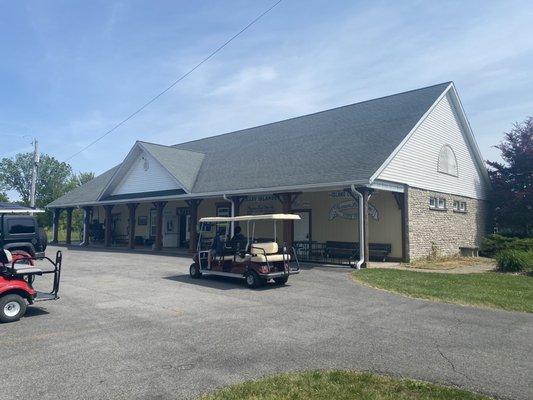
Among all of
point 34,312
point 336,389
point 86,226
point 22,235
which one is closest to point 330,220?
point 22,235

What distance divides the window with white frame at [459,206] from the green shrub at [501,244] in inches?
80.8

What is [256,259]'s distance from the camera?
11.3m

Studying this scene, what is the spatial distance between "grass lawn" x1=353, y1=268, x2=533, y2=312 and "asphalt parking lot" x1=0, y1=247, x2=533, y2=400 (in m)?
0.84

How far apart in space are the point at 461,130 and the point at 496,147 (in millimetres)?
4830

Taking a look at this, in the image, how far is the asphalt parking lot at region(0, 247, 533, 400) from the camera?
4805mm

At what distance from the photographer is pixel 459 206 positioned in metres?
22.5

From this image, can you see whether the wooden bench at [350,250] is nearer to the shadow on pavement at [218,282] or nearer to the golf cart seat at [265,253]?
the shadow on pavement at [218,282]

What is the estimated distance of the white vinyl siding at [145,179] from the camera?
80.8 ft

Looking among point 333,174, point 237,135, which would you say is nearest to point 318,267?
point 333,174

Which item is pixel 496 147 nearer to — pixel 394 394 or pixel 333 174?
pixel 333 174

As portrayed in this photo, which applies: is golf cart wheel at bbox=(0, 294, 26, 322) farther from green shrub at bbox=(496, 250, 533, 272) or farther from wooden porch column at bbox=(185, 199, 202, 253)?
green shrub at bbox=(496, 250, 533, 272)

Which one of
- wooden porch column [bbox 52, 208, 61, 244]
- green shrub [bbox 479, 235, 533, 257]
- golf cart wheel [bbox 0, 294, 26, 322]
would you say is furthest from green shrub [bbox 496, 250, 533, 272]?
wooden porch column [bbox 52, 208, 61, 244]

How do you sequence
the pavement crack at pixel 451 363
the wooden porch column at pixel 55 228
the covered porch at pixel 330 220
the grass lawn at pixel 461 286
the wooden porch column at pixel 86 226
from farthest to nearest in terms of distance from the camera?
the wooden porch column at pixel 55 228 < the wooden porch column at pixel 86 226 < the covered porch at pixel 330 220 < the grass lawn at pixel 461 286 < the pavement crack at pixel 451 363

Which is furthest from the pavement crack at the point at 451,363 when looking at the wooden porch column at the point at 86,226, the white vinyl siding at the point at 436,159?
the wooden porch column at the point at 86,226
